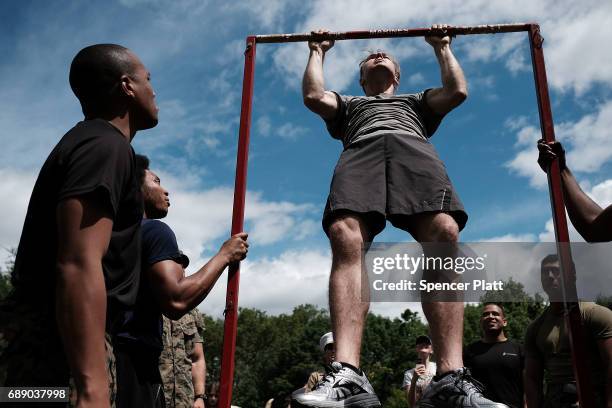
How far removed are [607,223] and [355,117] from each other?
1.70m

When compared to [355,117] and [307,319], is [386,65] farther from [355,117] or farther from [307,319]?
[307,319]

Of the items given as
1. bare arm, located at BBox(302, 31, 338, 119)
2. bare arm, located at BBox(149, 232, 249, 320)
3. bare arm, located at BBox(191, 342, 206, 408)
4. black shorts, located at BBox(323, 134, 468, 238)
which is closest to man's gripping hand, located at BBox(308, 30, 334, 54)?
bare arm, located at BBox(302, 31, 338, 119)

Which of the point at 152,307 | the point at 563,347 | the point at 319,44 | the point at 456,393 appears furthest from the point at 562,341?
the point at 152,307

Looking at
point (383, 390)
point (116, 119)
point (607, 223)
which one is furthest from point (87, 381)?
point (383, 390)

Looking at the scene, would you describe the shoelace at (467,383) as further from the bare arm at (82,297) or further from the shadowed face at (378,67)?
the shadowed face at (378,67)

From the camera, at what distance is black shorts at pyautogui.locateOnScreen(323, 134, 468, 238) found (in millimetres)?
3600

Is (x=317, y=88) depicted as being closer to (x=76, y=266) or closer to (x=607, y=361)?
(x=76, y=266)

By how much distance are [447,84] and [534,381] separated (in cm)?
262

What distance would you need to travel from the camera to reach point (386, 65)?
14.0 ft

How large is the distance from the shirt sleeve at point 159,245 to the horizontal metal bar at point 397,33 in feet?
6.08

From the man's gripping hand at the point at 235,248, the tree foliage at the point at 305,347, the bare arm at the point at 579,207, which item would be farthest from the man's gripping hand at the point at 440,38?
the tree foliage at the point at 305,347

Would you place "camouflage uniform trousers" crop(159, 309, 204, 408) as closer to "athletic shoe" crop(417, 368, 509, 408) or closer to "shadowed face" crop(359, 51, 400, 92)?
"athletic shoe" crop(417, 368, 509, 408)

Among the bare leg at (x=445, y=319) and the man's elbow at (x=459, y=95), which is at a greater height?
the man's elbow at (x=459, y=95)

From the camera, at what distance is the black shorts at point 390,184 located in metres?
3.60
